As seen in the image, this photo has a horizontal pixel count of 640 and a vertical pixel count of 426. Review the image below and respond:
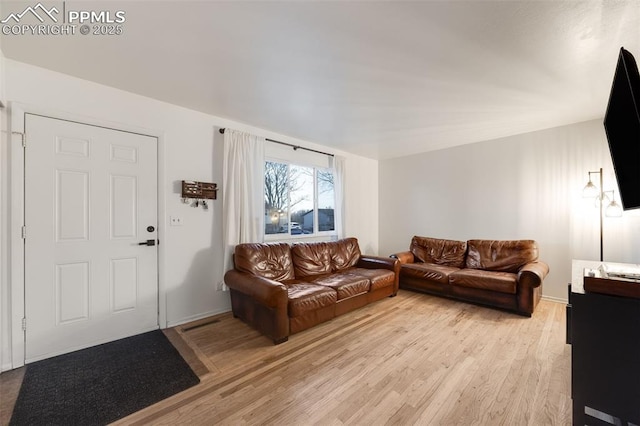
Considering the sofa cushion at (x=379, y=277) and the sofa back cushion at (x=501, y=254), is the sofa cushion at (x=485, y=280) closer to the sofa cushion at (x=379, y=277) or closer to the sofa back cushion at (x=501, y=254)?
the sofa back cushion at (x=501, y=254)

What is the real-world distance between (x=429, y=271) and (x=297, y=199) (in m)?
2.34

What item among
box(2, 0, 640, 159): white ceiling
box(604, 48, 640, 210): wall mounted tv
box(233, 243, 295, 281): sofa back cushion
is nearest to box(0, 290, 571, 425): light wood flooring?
box(233, 243, 295, 281): sofa back cushion

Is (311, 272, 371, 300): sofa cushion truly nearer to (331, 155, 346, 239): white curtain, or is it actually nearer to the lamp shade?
(331, 155, 346, 239): white curtain

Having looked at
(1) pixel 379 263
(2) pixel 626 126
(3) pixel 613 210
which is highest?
(2) pixel 626 126

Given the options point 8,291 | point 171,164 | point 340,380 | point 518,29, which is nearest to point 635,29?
point 518,29

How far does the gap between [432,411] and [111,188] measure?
3282 millimetres

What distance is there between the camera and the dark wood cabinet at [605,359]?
120 centimetres

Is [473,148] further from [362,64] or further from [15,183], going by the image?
[15,183]

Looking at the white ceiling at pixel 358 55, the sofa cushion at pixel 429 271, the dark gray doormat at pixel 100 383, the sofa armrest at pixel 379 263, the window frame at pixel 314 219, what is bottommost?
the dark gray doormat at pixel 100 383

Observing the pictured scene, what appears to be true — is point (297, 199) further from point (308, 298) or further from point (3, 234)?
point (3, 234)

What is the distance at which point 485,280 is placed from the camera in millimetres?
3240

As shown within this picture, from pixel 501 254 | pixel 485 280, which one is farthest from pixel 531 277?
pixel 501 254

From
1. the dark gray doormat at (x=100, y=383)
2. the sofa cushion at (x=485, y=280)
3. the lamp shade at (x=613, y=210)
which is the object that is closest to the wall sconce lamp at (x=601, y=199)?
the lamp shade at (x=613, y=210)

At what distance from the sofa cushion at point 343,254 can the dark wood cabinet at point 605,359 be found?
2.73 m
